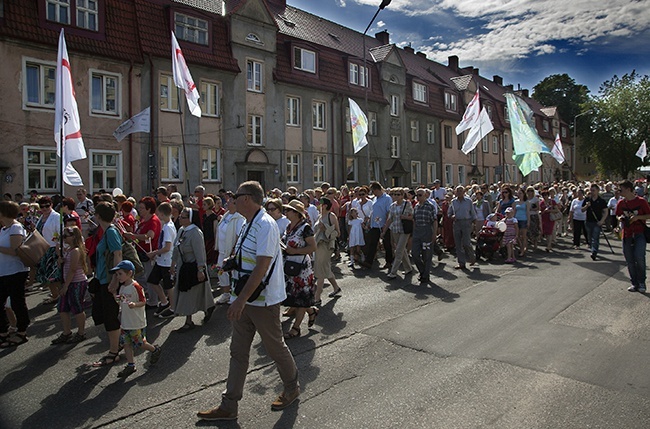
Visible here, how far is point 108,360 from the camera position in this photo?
17.9 feet

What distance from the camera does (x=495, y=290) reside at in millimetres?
9023

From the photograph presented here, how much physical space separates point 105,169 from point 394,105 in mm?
20406

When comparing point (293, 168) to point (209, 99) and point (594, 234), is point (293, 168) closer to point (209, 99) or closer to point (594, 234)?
point (209, 99)

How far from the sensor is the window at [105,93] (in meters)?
18.3

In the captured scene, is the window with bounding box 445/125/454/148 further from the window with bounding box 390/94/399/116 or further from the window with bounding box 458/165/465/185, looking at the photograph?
the window with bounding box 390/94/399/116

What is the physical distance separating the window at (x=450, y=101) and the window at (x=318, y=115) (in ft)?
49.7

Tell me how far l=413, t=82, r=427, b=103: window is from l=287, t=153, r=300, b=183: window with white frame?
13212mm

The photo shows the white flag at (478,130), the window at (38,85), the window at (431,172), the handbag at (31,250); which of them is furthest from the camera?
the window at (431,172)

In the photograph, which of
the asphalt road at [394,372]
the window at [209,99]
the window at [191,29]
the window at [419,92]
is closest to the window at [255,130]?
the window at [209,99]

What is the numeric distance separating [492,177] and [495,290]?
41474mm

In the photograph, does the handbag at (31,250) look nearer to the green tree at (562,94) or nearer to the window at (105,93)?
the window at (105,93)

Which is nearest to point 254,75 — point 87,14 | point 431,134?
point 87,14

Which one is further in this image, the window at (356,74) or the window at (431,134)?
the window at (431,134)

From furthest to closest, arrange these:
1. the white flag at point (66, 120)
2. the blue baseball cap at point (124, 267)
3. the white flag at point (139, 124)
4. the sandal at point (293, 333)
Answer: the white flag at point (139, 124)
the white flag at point (66, 120)
the sandal at point (293, 333)
the blue baseball cap at point (124, 267)
